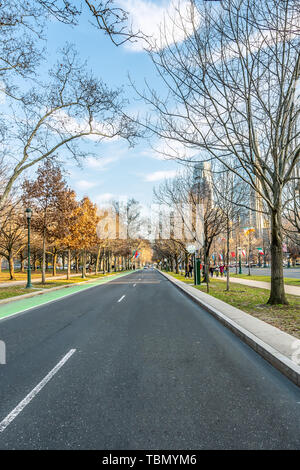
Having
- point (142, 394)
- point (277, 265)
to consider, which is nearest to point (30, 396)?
point (142, 394)

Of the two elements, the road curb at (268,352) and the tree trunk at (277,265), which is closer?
the road curb at (268,352)

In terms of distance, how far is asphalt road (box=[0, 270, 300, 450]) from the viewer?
2744 mm

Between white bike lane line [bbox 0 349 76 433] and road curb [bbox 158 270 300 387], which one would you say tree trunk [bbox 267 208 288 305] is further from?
white bike lane line [bbox 0 349 76 433]

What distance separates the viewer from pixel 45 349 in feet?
18.3

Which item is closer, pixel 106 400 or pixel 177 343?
pixel 106 400

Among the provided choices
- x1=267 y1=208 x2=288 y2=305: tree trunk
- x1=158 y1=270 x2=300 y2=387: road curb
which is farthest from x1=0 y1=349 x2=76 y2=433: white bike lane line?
x1=267 y1=208 x2=288 y2=305: tree trunk

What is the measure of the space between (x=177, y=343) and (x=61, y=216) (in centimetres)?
1804

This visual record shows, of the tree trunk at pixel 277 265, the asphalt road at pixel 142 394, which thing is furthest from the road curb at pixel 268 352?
the tree trunk at pixel 277 265

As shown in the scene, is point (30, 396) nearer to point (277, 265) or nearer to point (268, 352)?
point (268, 352)

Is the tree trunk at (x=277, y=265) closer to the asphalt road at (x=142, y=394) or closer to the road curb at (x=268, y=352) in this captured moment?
the road curb at (x=268, y=352)

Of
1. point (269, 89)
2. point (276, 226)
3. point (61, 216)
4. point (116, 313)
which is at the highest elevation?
point (269, 89)

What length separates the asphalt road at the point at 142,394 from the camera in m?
2.74
